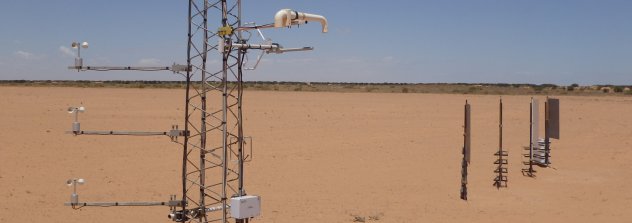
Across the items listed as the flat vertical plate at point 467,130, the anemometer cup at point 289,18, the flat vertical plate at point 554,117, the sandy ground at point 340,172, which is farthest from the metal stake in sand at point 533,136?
the anemometer cup at point 289,18

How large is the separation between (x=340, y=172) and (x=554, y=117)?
7.37 meters

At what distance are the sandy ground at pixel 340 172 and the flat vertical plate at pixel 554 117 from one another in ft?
3.74

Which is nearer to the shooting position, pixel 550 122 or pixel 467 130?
pixel 467 130

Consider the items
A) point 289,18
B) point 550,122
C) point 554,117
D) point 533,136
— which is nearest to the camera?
point 289,18

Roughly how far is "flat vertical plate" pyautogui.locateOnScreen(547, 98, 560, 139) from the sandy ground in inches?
44.9

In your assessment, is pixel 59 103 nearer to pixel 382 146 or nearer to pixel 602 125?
pixel 382 146

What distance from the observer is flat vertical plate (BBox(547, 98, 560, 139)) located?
20016 millimetres

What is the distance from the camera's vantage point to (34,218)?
504 inches

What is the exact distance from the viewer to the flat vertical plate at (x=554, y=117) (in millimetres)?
20016

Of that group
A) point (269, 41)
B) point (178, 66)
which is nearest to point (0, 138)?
point (178, 66)

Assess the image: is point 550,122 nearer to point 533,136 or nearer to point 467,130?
point 533,136

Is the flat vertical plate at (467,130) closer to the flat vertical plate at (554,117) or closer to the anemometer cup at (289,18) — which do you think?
the flat vertical plate at (554,117)

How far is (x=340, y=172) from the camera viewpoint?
18859 millimetres

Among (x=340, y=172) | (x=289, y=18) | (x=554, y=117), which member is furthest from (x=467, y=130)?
(x=289, y=18)
